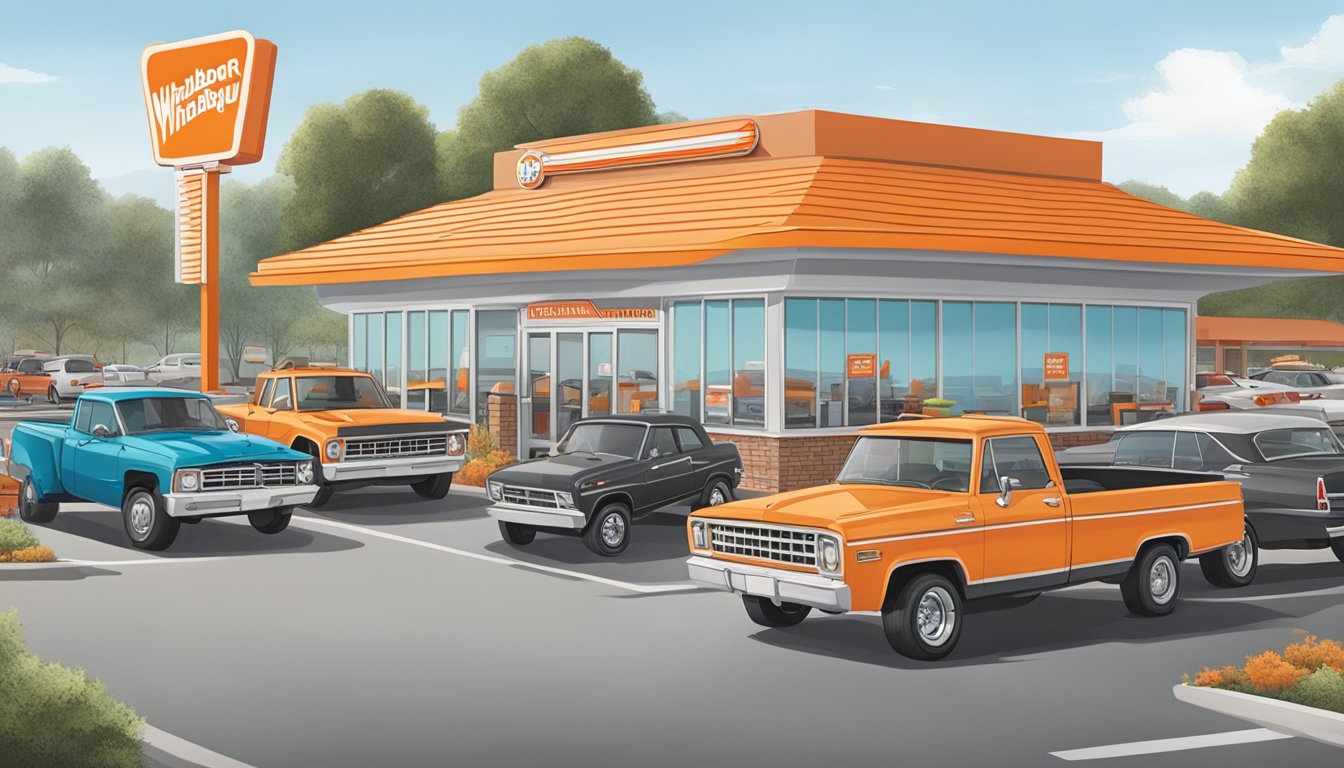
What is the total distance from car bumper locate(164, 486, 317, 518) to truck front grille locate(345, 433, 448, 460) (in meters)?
3.28

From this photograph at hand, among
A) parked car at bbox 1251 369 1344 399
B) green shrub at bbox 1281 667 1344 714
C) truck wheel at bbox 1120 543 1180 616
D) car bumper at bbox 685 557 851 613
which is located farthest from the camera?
parked car at bbox 1251 369 1344 399

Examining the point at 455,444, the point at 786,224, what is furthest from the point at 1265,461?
the point at 455,444

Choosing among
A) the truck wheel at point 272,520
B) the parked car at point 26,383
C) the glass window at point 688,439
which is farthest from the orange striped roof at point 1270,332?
the truck wheel at point 272,520

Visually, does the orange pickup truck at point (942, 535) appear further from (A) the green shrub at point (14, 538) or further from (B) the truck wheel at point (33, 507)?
(B) the truck wheel at point (33, 507)

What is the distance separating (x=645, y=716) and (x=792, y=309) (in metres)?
13.9

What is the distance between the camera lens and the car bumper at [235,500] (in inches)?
612

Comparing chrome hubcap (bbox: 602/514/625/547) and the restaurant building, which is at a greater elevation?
the restaurant building

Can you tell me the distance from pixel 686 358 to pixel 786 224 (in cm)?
356

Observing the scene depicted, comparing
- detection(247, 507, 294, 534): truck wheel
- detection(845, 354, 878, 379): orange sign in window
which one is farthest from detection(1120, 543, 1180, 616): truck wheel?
detection(845, 354, 878, 379): orange sign in window

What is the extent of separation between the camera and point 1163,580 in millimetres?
12461

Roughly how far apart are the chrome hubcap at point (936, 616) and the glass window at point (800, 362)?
1138cm

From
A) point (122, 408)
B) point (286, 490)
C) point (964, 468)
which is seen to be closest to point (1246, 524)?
point (964, 468)

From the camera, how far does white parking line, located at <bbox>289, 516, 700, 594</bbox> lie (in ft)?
46.3

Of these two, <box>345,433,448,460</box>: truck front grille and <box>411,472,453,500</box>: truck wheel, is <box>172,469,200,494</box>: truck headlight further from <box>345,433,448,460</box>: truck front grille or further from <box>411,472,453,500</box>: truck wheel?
<box>411,472,453,500</box>: truck wheel
